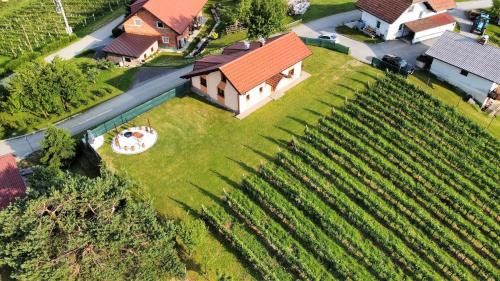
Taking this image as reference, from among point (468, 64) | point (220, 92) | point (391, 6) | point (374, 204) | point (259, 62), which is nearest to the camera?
point (374, 204)

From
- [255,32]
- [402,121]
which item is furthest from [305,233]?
[255,32]

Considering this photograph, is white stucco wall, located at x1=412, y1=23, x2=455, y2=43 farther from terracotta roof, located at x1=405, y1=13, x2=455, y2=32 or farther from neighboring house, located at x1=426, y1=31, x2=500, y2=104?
neighboring house, located at x1=426, y1=31, x2=500, y2=104

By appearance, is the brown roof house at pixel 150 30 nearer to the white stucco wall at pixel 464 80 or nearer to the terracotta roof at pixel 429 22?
the terracotta roof at pixel 429 22

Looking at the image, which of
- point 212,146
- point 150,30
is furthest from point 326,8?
point 212,146

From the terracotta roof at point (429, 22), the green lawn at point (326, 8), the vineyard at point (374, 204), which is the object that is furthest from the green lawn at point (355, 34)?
the vineyard at point (374, 204)

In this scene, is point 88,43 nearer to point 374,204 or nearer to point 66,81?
point 66,81

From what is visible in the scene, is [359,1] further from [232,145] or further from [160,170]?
[160,170]

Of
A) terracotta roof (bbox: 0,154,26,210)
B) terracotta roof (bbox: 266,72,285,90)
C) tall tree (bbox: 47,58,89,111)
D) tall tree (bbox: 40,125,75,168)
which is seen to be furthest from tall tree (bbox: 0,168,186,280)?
terracotta roof (bbox: 266,72,285,90)
